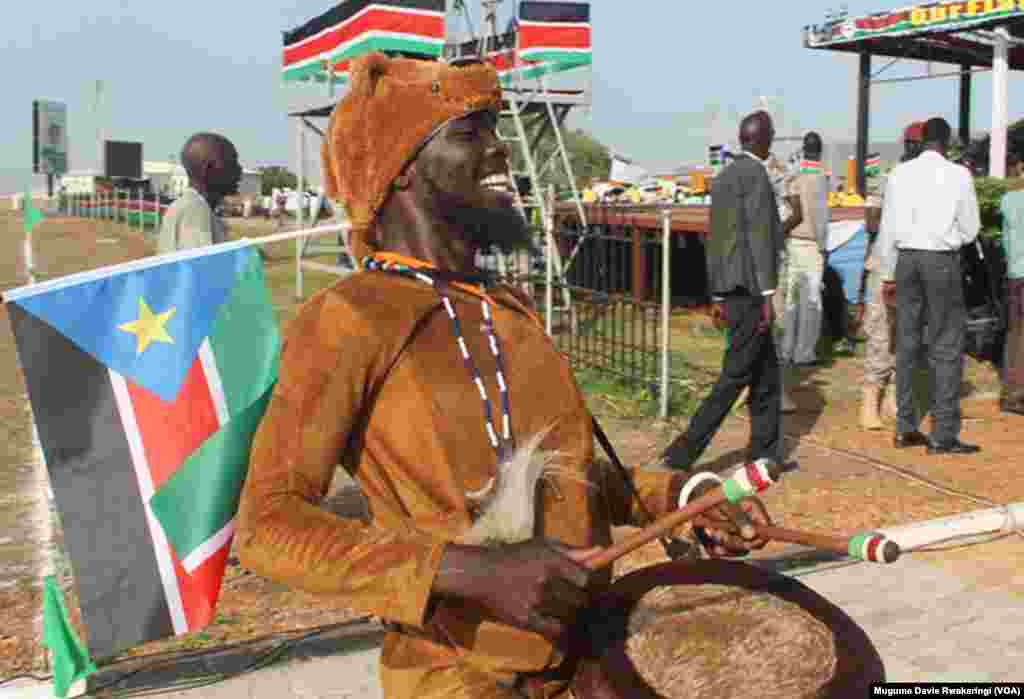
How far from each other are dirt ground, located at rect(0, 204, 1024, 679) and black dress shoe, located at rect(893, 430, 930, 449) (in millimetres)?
73

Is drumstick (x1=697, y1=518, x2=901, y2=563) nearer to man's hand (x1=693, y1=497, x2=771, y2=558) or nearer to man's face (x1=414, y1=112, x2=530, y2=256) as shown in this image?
man's hand (x1=693, y1=497, x2=771, y2=558)

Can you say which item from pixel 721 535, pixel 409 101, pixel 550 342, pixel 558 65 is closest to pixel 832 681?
pixel 721 535

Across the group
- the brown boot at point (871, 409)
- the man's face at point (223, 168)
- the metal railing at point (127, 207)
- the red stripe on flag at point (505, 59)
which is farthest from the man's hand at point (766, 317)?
the metal railing at point (127, 207)

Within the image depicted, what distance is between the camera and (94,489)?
7.09ft

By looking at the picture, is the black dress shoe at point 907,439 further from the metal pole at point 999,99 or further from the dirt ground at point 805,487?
the metal pole at point 999,99

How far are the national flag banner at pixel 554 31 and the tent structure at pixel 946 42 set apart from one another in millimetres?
7516

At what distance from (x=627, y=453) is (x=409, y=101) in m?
5.49

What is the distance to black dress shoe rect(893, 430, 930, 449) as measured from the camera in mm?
7164

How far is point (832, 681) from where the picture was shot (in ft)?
5.13

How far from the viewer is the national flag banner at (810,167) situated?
9.58 m

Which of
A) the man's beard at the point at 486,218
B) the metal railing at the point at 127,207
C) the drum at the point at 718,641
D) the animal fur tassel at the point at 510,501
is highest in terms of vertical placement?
the metal railing at the point at 127,207

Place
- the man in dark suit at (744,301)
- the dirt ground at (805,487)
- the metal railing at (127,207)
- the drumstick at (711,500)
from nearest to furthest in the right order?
the drumstick at (711,500), the dirt ground at (805,487), the man in dark suit at (744,301), the metal railing at (127,207)

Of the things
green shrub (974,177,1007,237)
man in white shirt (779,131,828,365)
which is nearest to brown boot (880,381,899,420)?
man in white shirt (779,131,828,365)

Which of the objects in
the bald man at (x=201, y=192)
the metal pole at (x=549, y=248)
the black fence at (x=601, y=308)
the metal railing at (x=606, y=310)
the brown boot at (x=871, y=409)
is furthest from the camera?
the metal pole at (x=549, y=248)
